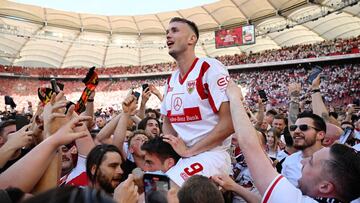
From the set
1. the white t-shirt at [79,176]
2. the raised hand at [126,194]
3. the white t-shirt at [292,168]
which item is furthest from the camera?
the white t-shirt at [292,168]

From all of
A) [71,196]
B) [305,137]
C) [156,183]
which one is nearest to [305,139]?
[305,137]

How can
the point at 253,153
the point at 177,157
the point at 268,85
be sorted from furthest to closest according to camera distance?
the point at 268,85 < the point at 177,157 < the point at 253,153

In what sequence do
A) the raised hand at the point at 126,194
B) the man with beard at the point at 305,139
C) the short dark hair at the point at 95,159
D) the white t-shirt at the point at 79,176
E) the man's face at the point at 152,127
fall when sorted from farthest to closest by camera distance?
1. the man's face at the point at 152,127
2. the man with beard at the point at 305,139
3. the white t-shirt at the point at 79,176
4. the short dark hair at the point at 95,159
5. the raised hand at the point at 126,194

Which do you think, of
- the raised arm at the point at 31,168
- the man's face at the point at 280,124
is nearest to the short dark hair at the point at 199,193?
the raised arm at the point at 31,168

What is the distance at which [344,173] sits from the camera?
6.82ft

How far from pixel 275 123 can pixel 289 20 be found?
30.0 meters

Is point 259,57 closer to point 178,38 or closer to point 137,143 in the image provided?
point 137,143

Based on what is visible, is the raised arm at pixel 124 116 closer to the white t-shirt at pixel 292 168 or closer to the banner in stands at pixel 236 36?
the white t-shirt at pixel 292 168

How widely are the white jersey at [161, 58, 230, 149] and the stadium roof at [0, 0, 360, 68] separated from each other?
30877 millimetres

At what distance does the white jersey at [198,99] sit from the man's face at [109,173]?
0.57m

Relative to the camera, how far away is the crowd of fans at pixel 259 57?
2989cm

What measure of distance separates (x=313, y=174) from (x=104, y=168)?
1620 mm

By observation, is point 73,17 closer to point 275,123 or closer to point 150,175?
point 275,123

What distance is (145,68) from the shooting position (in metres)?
41.6
